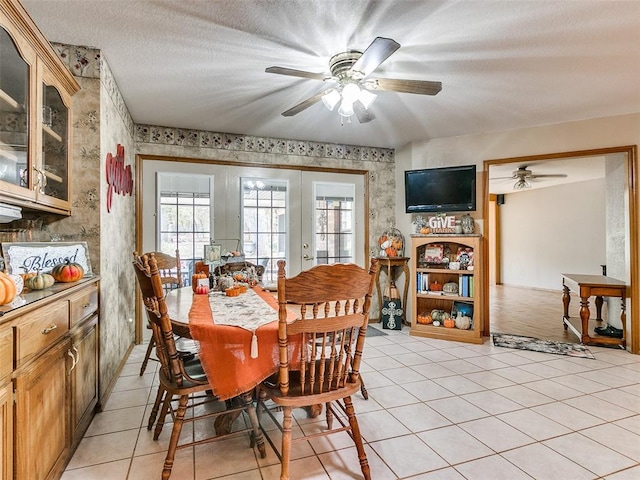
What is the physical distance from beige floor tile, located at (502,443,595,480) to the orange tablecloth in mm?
1415

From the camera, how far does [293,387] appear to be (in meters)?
1.67

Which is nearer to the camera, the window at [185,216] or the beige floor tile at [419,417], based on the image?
the beige floor tile at [419,417]

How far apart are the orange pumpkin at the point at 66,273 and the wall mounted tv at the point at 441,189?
3.64m

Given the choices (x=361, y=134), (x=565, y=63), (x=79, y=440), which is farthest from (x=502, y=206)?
(x=79, y=440)

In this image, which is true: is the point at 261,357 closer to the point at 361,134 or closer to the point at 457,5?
the point at 457,5

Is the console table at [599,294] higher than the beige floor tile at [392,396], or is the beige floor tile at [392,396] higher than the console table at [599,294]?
the console table at [599,294]

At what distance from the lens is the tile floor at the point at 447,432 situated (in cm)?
177

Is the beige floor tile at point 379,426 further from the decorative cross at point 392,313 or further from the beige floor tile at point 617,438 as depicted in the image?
the decorative cross at point 392,313

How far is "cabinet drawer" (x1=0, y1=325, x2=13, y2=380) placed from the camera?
1.19 meters

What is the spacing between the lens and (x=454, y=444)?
78.3 inches

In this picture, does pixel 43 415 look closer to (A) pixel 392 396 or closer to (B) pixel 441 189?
(A) pixel 392 396

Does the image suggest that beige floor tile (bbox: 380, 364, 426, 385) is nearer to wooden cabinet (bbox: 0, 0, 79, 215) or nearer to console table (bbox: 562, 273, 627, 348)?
console table (bbox: 562, 273, 627, 348)

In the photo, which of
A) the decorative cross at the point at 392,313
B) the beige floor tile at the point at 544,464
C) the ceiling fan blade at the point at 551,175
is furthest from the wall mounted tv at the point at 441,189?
the ceiling fan blade at the point at 551,175

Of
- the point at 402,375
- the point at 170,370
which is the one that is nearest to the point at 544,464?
Answer: the point at 402,375
